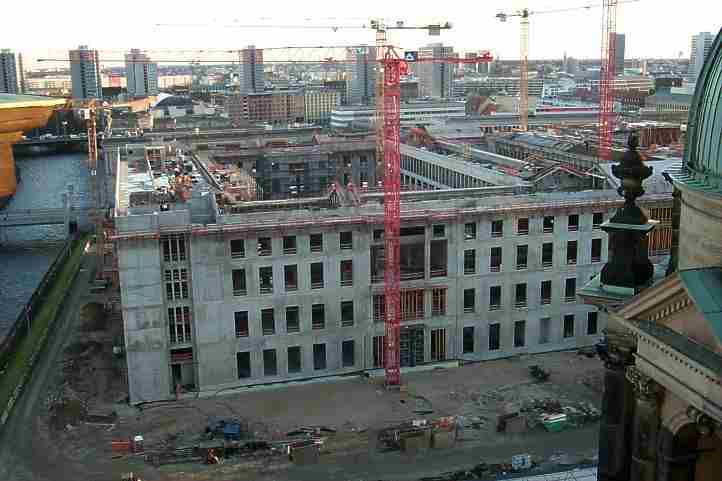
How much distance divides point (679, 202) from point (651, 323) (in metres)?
6.33

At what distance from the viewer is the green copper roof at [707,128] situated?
21.6 meters

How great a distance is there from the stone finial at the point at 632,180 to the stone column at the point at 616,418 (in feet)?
12.6

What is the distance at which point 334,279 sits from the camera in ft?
200

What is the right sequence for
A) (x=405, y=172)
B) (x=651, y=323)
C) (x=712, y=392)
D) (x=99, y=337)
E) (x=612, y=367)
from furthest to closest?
(x=405, y=172), (x=99, y=337), (x=612, y=367), (x=651, y=323), (x=712, y=392)

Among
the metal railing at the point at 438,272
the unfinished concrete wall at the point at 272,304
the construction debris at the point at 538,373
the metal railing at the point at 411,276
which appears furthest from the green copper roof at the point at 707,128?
the metal railing at the point at 438,272

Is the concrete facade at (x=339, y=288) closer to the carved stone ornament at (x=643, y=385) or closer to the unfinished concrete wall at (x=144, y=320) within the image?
the unfinished concrete wall at (x=144, y=320)

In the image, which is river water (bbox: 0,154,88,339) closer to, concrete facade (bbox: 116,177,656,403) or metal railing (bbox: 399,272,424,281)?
concrete facade (bbox: 116,177,656,403)

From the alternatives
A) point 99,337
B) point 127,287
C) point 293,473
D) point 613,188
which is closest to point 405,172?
point 613,188

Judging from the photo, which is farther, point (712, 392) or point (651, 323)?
point (651, 323)

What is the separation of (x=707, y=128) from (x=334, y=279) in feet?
133

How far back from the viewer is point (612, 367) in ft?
82.9

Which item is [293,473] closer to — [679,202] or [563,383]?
[563,383]

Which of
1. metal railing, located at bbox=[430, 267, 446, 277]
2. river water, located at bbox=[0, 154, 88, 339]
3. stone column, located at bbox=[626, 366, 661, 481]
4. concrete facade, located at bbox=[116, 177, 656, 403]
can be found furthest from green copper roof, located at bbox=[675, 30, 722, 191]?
river water, located at bbox=[0, 154, 88, 339]

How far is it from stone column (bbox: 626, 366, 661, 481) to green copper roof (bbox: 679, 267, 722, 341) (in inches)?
126
